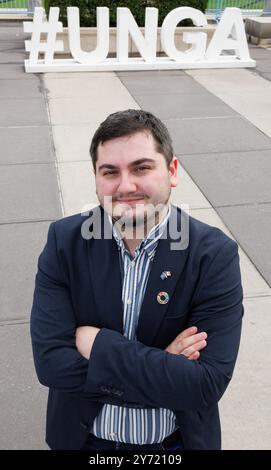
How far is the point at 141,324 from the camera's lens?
186 cm

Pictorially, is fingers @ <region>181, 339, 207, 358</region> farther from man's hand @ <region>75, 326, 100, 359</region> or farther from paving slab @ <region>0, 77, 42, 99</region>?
paving slab @ <region>0, 77, 42, 99</region>

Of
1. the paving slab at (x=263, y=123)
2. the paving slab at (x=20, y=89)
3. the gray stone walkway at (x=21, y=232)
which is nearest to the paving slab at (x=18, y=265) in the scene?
the gray stone walkway at (x=21, y=232)

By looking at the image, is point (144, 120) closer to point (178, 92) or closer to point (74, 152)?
point (74, 152)

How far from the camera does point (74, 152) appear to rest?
657cm

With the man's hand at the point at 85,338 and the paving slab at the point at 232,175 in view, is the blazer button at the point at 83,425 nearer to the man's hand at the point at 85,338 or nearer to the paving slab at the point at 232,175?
the man's hand at the point at 85,338

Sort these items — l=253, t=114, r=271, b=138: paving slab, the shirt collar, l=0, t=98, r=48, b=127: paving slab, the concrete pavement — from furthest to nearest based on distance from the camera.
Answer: l=0, t=98, r=48, b=127: paving slab, l=253, t=114, r=271, b=138: paving slab, the concrete pavement, the shirt collar

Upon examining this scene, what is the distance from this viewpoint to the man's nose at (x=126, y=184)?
172 cm

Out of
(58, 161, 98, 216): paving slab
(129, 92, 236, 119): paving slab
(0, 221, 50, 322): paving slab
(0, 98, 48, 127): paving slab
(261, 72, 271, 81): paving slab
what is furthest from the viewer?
(261, 72, 271, 81): paving slab

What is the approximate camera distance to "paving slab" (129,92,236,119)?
792 cm

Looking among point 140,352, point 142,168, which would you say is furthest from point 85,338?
point 142,168

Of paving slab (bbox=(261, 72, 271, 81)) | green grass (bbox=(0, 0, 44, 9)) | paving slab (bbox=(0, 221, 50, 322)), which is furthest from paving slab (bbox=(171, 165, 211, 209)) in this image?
green grass (bbox=(0, 0, 44, 9))

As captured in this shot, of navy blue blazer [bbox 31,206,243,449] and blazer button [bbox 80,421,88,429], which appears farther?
blazer button [bbox 80,421,88,429]

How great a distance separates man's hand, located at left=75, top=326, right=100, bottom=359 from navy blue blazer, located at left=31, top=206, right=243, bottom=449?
0.09 feet

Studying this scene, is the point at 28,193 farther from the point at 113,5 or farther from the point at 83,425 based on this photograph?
the point at 113,5
